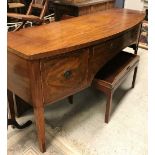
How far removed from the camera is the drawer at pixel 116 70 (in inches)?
61.4

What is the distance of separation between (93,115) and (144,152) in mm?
516

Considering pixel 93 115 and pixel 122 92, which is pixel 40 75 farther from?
pixel 122 92

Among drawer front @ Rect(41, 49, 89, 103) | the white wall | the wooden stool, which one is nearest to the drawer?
the wooden stool

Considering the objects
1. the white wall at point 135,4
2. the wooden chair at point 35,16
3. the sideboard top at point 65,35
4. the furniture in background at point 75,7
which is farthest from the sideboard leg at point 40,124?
the white wall at point 135,4

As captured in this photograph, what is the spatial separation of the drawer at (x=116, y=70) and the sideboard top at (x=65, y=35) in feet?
1.10

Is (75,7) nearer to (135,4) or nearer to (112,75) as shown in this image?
(112,75)

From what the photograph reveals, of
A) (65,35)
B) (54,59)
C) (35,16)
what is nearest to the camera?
(54,59)

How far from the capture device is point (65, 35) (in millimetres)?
1343

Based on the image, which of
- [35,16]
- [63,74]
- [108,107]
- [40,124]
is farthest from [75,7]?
[40,124]

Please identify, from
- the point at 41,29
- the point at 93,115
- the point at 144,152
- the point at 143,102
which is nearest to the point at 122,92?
the point at 143,102

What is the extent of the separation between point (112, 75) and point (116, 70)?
110 millimetres

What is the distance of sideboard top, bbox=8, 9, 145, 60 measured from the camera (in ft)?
3.60

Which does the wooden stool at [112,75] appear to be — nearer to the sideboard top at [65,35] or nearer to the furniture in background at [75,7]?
the sideboard top at [65,35]

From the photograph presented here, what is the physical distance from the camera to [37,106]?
118 cm
